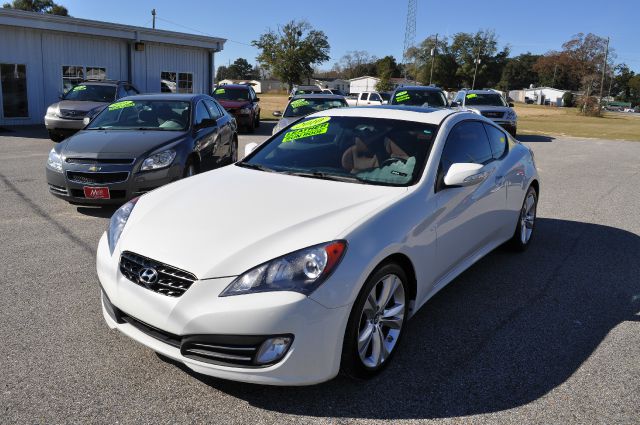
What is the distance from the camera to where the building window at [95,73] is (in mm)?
21562

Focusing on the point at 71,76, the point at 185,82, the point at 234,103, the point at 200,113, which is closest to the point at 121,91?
the point at 234,103

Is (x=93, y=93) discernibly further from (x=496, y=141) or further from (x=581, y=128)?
(x=581, y=128)

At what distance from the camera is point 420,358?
3445mm

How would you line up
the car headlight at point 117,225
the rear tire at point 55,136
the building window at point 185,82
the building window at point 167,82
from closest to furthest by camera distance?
the car headlight at point 117,225 → the rear tire at point 55,136 → the building window at point 167,82 → the building window at point 185,82

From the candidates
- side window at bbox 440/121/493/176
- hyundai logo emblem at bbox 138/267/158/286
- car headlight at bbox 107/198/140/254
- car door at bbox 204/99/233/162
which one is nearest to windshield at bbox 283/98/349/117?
car door at bbox 204/99/233/162

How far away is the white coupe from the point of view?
270 cm

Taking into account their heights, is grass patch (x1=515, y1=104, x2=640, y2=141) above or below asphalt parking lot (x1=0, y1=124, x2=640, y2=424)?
above

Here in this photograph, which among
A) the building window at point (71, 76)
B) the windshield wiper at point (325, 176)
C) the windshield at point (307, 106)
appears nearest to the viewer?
the windshield wiper at point (325, 176)

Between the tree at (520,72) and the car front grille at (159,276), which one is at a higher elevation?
the tree at (520,72)

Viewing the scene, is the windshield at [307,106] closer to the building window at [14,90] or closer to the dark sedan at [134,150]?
the dark sedan at [134,150]

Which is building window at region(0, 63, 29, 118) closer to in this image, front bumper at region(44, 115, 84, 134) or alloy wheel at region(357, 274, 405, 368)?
front bumper at region(44, 115, 84, 134)

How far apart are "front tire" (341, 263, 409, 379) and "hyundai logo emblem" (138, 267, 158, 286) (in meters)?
1.04

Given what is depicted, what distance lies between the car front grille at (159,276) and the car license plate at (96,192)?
3.78m

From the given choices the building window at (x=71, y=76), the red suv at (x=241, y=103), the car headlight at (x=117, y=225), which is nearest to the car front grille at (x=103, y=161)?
the car headlight at (x=117, y=225)
